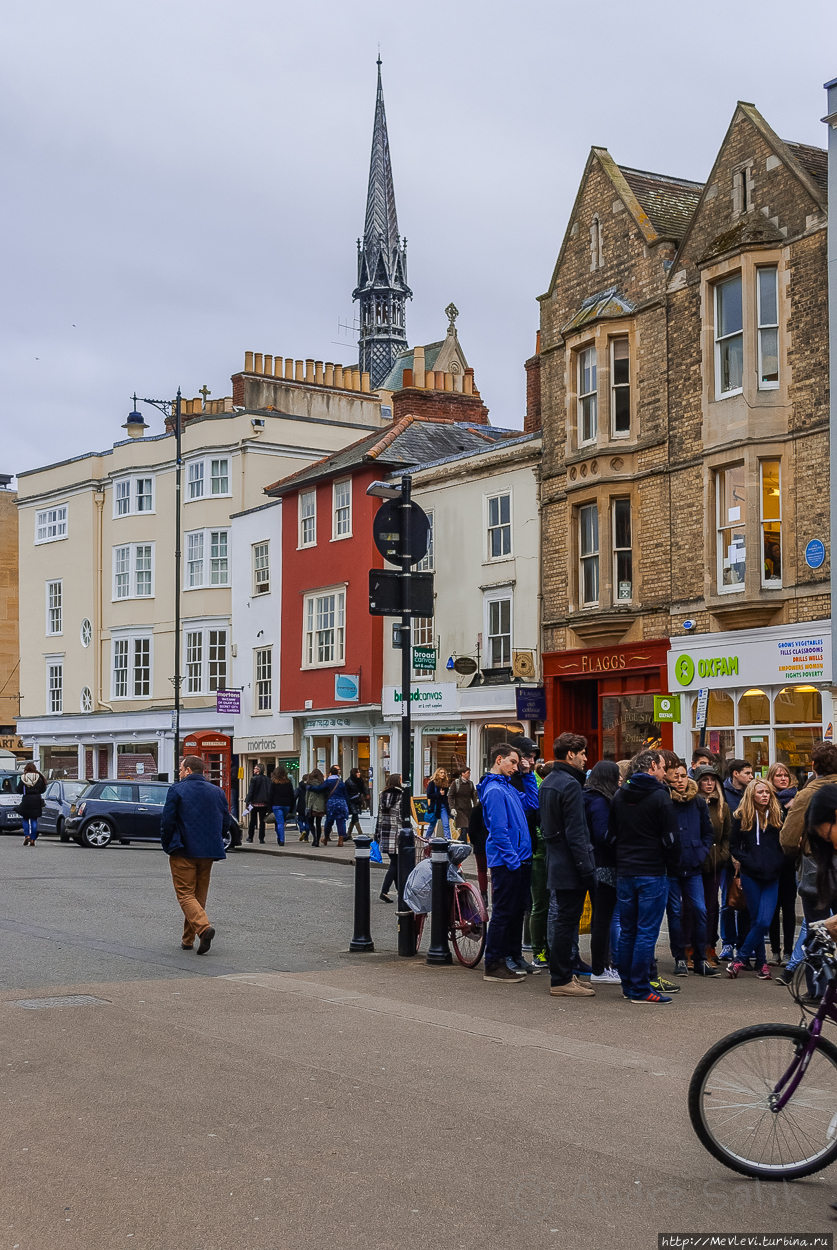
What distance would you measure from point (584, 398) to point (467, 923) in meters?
19.4

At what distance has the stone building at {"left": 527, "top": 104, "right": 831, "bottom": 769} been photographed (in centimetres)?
2500

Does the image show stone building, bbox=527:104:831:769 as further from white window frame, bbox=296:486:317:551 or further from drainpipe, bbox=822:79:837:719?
white window frame, bbox=296:486:317:551

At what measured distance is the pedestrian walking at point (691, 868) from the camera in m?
11.9

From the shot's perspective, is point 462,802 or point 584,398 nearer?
point 462,802

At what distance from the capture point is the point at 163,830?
517 inches

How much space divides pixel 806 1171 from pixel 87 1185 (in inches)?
115

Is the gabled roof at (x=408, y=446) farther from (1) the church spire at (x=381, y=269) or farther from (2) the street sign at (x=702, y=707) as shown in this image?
(1) the church spire at (x=381, y=269)

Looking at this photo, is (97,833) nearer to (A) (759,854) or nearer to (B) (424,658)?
(B) (424,658)

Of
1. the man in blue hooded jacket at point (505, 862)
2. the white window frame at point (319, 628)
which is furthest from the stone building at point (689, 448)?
the man in blue hooded jacket at point (505, 862)

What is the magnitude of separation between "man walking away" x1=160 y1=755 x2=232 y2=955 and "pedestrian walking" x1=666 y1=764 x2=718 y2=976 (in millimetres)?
4065

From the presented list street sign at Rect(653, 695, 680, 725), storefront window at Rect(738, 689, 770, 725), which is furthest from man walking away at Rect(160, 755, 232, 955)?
storefront window at Rect(738, 689, 770, 725)

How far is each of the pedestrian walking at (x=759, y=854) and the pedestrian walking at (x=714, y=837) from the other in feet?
1.35

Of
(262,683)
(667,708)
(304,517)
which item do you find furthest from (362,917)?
(262,683)

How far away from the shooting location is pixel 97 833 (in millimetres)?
29922
